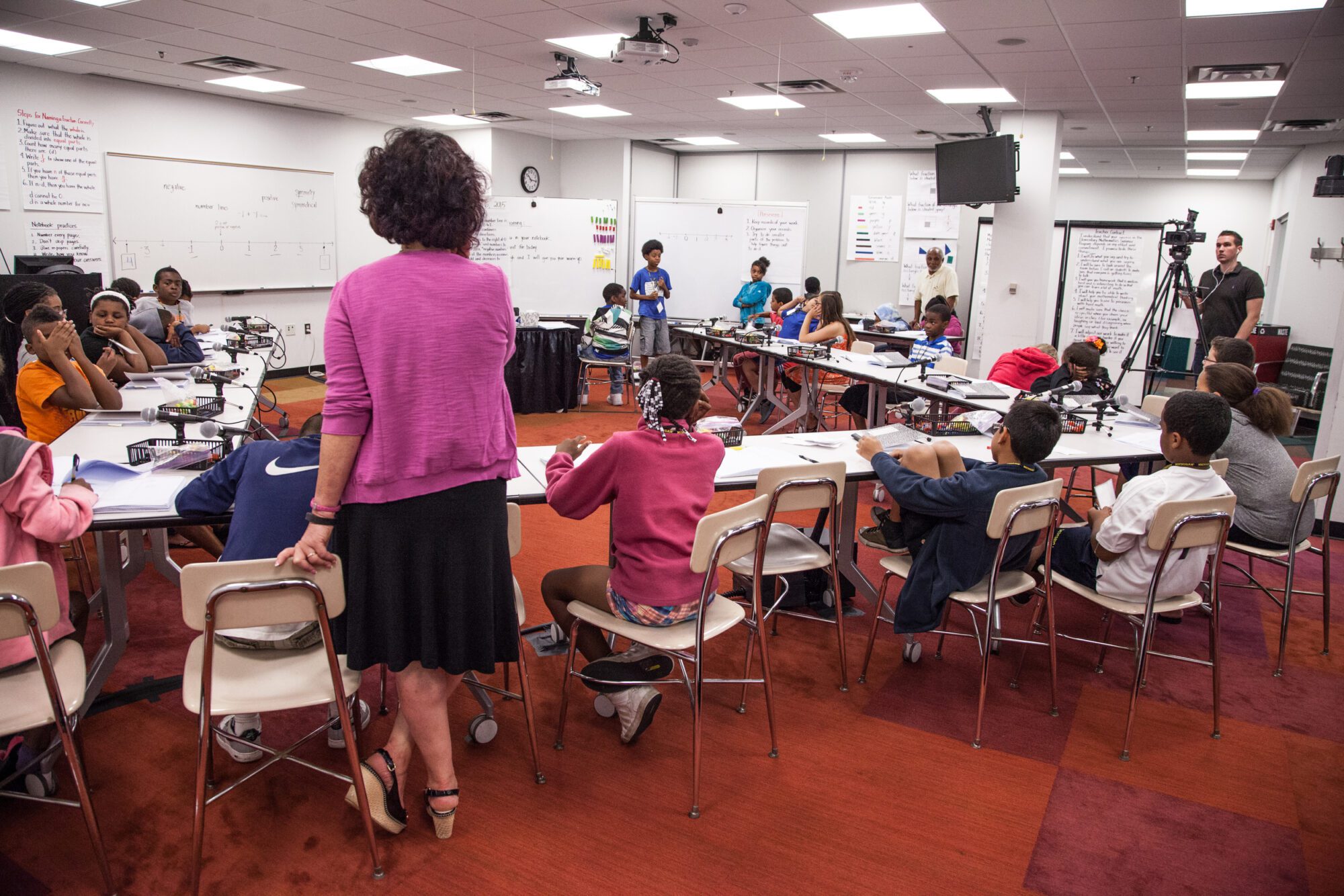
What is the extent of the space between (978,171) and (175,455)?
647 centimetres

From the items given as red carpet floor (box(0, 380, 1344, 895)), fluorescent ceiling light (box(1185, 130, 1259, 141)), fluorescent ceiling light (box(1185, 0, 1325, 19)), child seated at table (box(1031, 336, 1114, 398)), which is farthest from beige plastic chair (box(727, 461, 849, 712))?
fluorescent ceiling light (box(1185, 130, 1259, 141))

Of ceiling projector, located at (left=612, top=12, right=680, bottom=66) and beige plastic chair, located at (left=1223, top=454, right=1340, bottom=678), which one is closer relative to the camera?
beige plastic chair, located at (left=1223, top=454, right=1340, bottom=678)

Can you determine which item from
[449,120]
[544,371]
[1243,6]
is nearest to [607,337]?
[544,371]

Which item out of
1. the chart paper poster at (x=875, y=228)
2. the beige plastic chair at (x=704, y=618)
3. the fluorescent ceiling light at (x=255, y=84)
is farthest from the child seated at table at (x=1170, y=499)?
the chart paper poster at (x=875, y=228)

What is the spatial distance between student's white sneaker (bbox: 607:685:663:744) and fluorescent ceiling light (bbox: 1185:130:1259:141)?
27.3 feet

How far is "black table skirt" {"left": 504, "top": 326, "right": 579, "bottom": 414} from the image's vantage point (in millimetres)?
7371

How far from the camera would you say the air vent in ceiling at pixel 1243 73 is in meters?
5.39

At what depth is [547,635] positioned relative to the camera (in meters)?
3.21

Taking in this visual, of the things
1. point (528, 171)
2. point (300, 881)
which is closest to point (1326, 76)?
point (300, 881)

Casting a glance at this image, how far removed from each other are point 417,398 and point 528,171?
9.58 metres

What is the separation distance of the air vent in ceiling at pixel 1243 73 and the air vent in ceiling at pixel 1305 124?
2.04 metres

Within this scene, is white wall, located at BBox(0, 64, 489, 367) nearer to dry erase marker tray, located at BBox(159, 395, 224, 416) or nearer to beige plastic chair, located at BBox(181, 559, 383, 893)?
dry erase marker tray, located at BBox(159, 395, 224, 416)

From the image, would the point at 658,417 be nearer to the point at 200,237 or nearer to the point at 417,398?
the point at 417,398

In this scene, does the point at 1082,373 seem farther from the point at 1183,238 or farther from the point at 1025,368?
the point at 1183,238
